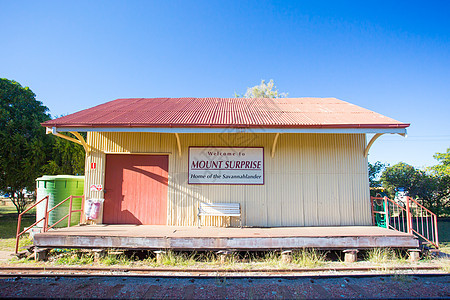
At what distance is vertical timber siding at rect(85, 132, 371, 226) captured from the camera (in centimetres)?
741

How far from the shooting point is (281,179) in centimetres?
755

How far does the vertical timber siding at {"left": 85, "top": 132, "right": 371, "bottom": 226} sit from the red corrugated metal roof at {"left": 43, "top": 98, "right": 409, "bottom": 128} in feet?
2.16

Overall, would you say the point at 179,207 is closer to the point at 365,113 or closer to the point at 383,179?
the point at 365,113

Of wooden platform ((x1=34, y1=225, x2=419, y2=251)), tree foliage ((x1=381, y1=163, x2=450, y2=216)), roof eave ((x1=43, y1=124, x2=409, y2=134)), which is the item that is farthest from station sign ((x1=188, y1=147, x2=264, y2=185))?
tree foliage ((x1=381, y1=163, x2=450, y2=216))

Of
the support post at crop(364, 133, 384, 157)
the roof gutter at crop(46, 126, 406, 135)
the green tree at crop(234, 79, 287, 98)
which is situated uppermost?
the green tree at crop(234, 79, 287, 98)

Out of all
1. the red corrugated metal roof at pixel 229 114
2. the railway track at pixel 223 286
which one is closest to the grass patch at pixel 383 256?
the railway track at pixel 223 286

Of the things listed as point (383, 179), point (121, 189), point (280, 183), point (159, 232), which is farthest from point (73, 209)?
point (383, 179)

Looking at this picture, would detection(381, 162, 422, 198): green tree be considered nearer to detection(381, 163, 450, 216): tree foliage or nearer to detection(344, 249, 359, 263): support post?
detection(381, 163, 450, 216): tree foliage

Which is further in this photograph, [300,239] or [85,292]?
[300,239]

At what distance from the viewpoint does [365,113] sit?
7.76 meters

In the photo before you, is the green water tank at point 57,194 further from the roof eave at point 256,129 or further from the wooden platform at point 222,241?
the roof eave at point 256,129

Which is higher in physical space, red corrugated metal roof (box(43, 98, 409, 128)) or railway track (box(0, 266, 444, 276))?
red corrugated metal roof (box(43, 98, 409, 128))

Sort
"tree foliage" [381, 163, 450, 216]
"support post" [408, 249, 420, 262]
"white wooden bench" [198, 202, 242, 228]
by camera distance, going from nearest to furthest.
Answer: "support post" [408, 249, 420, 262]
"white wooden bench" [198, 202, 242, 228]
"tree foliage" [381, 163, 450, 216]

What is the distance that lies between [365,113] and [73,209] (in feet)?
30.5
